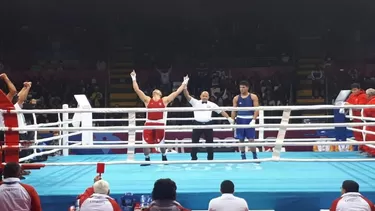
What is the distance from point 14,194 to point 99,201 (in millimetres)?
823

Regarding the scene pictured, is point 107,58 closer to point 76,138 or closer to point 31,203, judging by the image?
point 76,138

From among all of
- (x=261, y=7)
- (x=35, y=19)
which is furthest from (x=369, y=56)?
(x=35, y=19)

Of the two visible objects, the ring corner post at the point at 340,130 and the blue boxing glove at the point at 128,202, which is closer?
the blue boxing glove at the point at 128,202

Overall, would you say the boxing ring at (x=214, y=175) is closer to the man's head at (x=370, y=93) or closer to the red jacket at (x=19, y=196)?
the red jacket at (x=19, y=196)

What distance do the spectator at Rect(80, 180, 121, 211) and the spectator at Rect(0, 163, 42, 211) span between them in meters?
0.56

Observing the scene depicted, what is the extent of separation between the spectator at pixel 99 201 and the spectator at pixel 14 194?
0.56m

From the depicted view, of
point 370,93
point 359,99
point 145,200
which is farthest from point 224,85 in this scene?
point 145,200

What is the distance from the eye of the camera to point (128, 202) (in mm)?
4953

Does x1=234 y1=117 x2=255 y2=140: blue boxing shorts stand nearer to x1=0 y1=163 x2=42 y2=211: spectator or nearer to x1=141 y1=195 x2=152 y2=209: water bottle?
x1=141 y1=195 x2=152 y2=209: water bottle

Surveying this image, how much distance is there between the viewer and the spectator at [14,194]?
4266 mm

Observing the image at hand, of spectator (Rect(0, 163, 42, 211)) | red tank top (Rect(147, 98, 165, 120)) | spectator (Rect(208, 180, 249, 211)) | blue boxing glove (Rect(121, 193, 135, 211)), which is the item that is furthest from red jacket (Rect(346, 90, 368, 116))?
spectator (Rect(0, 163, 42, 211))

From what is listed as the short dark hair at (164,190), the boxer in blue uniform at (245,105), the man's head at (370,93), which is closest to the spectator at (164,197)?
the short dark hair at (164,190)

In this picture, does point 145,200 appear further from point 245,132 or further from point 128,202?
point 245,132

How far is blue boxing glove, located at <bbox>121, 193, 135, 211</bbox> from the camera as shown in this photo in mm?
4949
